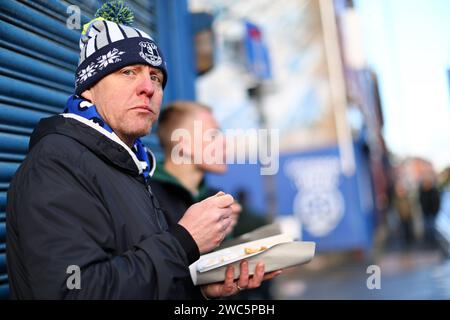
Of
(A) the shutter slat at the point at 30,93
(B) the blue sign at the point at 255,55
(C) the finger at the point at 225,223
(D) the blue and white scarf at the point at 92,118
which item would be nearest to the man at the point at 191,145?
(A) the shutter slat at the point at 30,93

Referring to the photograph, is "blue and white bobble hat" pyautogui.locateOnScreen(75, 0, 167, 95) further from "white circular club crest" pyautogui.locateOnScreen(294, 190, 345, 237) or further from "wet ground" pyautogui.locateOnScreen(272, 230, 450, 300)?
"white circular club crest" pyautogui.locateOnScreen(294, 190, 345, 237)

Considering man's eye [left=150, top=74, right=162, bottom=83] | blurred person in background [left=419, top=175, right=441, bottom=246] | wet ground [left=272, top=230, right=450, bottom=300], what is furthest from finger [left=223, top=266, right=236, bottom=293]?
blurred person in background [left=419, top=175, right=441, bottom=246]

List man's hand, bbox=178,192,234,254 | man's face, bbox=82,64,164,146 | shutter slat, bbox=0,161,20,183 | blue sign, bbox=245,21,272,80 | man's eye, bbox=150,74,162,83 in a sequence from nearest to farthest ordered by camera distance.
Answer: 1. man's hand, bbox=178,192,234,254
2. man's face, bbox=82,64,164,146
3. man's eye, bbox=150,74,162,83
4. shutter slat, bbox=0,161,20,183
5. blue sign, bbox=245,21,272,80

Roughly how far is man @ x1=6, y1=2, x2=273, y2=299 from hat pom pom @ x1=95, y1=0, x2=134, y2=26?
0.23 ft

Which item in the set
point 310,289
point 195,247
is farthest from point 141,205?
point 310,289

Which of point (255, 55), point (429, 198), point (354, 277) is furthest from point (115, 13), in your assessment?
point (354, 277)

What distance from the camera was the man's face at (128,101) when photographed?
1.62 meters

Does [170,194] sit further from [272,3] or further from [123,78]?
[272,3]

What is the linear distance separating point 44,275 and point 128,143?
538 millimetres

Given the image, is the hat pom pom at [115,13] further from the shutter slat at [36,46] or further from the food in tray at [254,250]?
the food in tray at [254,250]

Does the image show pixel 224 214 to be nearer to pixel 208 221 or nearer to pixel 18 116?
pixel 208 221

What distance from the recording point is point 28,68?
202 centimetres

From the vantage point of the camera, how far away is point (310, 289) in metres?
9.52

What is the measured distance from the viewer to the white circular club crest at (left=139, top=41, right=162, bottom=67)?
1.68 meters
